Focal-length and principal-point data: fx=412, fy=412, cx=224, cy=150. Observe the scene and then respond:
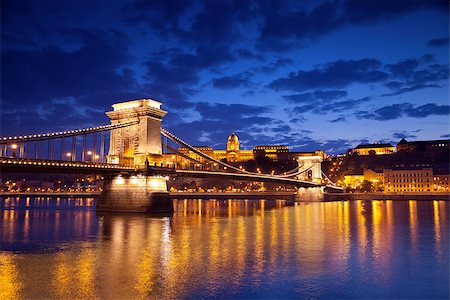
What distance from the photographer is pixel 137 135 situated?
130ft

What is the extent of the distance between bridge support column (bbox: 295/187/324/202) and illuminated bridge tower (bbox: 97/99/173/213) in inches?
1785

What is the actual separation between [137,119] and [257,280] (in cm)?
2977

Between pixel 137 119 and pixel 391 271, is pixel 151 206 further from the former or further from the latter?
pixel 391 271

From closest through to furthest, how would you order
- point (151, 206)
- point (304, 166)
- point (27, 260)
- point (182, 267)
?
point (182, 267) < point (27, 260) < point (151, 206) < point (304, 166)

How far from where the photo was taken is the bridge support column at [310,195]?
79.0m

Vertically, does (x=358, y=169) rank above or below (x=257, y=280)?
above

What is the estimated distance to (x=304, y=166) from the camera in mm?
91312

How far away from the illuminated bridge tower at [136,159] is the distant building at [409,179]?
72.2 m

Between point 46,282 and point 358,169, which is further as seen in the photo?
point 358,169

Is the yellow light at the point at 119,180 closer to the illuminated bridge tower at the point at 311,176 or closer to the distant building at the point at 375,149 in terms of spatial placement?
the illuminated bridge tower at the point at 311,176

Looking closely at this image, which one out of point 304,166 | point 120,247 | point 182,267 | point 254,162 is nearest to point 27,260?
point 120,247

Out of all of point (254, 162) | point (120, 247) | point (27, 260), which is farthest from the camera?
point (254, 162)

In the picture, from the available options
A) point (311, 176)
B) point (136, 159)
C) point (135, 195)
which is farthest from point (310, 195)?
point (135, 195)

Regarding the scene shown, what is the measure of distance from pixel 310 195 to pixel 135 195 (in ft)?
163
